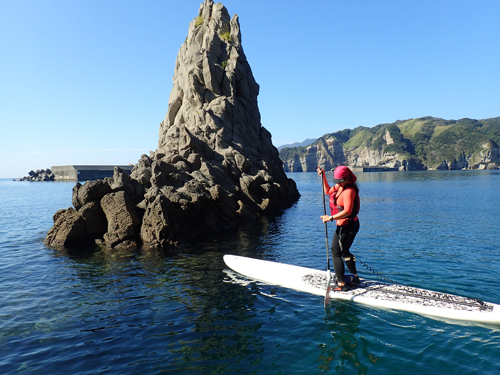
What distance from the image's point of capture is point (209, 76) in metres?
52.7

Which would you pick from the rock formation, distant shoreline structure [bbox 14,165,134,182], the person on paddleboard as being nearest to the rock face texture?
the person on paddleboard

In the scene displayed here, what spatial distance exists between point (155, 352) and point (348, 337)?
5.41 m

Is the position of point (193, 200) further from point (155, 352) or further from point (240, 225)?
point (155, 352)

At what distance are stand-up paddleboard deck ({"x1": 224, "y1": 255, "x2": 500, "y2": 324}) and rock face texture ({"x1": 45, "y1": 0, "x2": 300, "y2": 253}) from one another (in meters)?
10.4

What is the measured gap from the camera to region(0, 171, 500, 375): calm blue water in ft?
26.2

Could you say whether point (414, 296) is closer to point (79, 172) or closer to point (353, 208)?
point (353, 208)

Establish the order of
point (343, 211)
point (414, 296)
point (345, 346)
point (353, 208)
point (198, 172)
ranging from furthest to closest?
1. point (198, 172)
2. point (414, 296)
3. point (353, 208)
4. point (343, 211)
5. point (345, 346)

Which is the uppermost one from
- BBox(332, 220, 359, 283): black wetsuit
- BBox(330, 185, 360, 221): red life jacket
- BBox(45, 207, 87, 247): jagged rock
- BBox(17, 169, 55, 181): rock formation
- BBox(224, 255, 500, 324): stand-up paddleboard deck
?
BBox(17, 169, 55, 181): rock formation

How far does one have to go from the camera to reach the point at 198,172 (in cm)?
3369

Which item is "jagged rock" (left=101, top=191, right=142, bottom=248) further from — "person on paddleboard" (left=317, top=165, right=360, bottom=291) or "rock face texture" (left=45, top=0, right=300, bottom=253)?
"person on paddleboard" (left=317, top=165, right=360, bottom=291)

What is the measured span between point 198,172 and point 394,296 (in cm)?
2558

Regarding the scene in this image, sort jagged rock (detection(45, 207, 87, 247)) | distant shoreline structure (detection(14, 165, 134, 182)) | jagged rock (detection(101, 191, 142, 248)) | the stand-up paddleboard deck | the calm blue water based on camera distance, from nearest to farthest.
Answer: the calm blue water, the stand-up paddleboard deck, jagged rock (detection(101, 191, 142, 248)), jagged rock (detection(45, 207, 87, 247)), distant shoreline structure (detection(14, 165, 134, 182))

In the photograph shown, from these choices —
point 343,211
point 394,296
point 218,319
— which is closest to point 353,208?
point 343,211

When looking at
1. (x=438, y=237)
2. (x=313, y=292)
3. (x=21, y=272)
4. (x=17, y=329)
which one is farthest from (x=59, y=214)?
(x=438, y=237)
